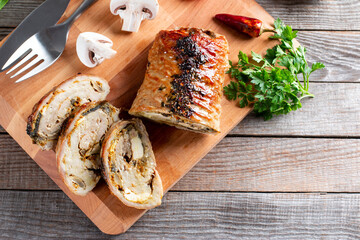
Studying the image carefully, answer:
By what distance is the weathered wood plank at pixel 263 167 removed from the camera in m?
3.55

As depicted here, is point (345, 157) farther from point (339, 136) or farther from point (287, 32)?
point (287, 32)

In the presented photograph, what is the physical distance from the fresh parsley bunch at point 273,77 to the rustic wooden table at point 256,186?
35 centimetres

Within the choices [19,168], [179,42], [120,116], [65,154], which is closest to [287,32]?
[179,42]

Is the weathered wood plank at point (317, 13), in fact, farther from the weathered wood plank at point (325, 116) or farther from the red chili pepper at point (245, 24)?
the weathered wood plank at point (325, 116)

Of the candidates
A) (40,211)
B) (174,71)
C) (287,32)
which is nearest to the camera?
(174,71)

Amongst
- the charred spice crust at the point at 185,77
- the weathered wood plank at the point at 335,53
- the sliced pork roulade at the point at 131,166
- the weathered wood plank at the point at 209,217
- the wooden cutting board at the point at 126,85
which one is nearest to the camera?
the charred spice crust at the point at 185,77

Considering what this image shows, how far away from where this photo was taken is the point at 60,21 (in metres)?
3.33

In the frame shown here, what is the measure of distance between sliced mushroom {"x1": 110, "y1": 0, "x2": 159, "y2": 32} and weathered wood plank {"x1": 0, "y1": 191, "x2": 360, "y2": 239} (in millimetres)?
1747

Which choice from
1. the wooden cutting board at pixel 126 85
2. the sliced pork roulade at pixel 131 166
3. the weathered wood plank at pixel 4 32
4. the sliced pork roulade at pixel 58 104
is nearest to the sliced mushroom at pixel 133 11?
the wooden cutting board at pixel 126 85

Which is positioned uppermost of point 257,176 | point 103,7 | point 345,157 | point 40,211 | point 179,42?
point 103,7

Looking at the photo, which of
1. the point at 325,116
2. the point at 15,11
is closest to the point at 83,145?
the point at 15,11

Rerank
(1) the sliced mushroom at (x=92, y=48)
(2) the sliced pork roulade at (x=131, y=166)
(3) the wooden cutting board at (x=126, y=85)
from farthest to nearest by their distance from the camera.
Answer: (3) the wooden cutting board at (x=126, y=85) < (1) the sliced mushroom at (x=92, y=48) < (2) the sliced pork roulade at (x=131, y=166)

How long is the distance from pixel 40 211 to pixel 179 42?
223cm

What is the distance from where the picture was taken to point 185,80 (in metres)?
2.90
